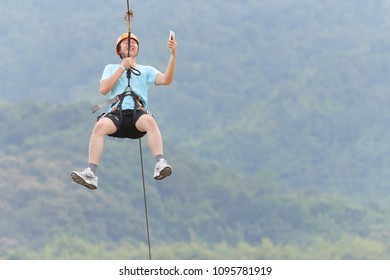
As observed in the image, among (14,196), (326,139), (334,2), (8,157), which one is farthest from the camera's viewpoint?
(334,2)

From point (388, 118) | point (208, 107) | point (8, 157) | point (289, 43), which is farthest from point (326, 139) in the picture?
point (8, 157)

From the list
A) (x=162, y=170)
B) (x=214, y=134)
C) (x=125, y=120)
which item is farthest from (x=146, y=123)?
(x=214, y=134)

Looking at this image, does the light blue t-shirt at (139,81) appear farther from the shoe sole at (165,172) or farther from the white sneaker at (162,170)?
the shoe sole at (165,172)

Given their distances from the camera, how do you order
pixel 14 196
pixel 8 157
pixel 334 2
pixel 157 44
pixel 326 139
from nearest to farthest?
pixel 14 196 < pixel 8 157 < pixel 326 139 < pixel 157 44 < pixel 334 2

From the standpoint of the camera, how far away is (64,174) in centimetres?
11869

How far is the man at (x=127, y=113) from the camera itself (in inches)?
664

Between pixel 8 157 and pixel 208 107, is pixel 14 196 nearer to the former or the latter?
pixel 8 157

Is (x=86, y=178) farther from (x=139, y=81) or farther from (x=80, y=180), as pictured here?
(x=139, y=81)

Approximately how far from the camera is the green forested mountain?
116 meters

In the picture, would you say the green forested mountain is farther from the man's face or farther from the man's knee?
the man's knee

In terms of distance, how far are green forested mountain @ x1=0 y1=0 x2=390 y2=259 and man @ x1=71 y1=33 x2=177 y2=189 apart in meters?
89.5

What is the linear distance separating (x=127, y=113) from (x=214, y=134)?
144129mm

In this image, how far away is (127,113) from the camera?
56.3 ft

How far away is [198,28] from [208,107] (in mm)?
20507
